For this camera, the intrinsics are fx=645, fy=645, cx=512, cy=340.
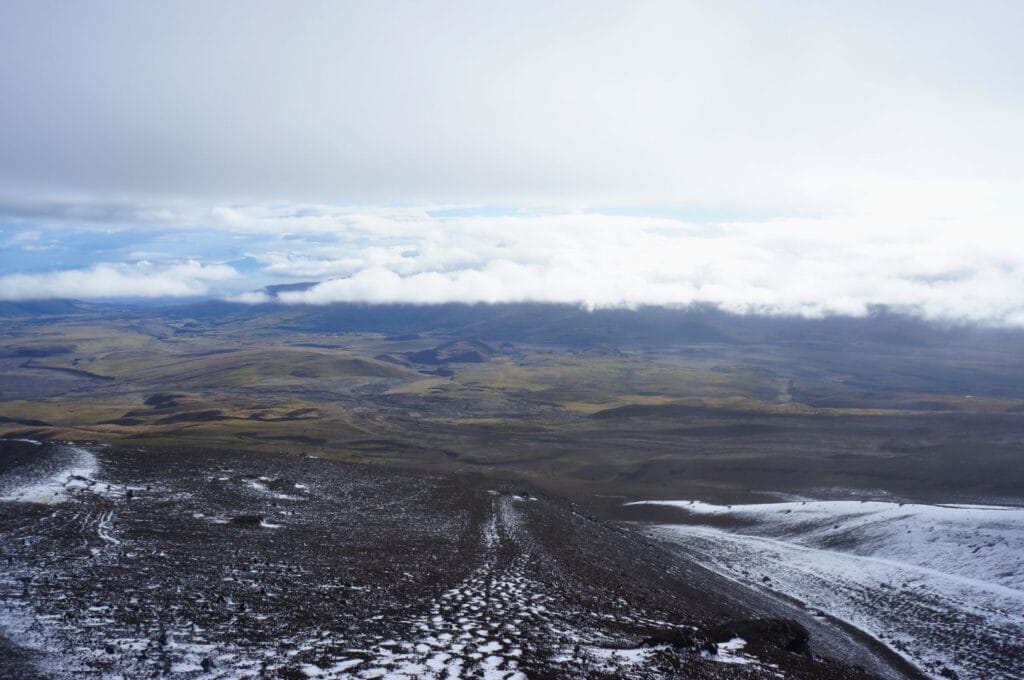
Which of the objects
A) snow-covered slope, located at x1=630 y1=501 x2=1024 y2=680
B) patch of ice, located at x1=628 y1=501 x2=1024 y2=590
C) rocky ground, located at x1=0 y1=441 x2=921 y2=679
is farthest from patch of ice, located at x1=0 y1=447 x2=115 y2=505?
patch of ice, located at x1=628 y1=501 x2=1024 y2=590

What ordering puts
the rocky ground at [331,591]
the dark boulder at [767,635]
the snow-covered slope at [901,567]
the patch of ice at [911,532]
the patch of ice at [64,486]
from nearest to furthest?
the rocky ground at [331,591] < the dark boulder at [767,635] < the snow-covered slope at [901,567] < the patch of ice at [64,486] < the patch of ice at [911,532]

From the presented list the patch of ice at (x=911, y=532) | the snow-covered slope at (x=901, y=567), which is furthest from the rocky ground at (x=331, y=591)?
the patch of ice at (x=911, y=532)

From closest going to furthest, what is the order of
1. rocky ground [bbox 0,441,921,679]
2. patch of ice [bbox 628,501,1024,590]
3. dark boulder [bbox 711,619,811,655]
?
rocky ground [bbox 0,441,921,679] < dark boulder [bbox 711,619,811,655] < patch of ice [bbox 628,501,1024,590]

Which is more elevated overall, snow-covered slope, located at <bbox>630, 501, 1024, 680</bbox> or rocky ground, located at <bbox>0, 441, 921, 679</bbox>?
rocky ground, located at <bbox>0, 441, 921, 679</bbox>

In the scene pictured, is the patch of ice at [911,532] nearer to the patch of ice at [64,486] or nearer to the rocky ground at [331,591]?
the rocky ground at [331,591]

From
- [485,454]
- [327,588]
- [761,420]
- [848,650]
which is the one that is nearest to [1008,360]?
[761,420]

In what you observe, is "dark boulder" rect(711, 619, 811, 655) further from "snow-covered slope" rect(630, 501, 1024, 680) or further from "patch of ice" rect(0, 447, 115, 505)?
"patch of ice" rect(0, 447, 115, 505)

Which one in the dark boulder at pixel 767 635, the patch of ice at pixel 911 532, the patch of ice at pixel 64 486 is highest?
the patch of ice at pixel 64 486

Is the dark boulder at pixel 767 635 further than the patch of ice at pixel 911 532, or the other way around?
the patch of ice at pixel 911 532

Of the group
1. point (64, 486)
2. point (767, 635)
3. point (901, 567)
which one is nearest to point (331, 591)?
point (767, 635)
